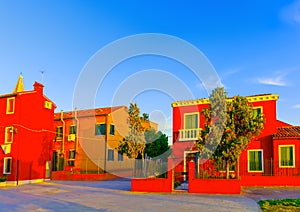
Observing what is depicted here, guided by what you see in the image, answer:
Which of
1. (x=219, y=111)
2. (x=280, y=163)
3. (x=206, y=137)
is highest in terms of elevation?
(x=219, y=111)

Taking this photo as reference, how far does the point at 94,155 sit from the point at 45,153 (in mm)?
6714

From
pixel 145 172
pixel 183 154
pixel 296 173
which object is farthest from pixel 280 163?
pixel 145 172

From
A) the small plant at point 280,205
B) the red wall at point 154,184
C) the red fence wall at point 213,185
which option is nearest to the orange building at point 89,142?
the red wall at point 154,184

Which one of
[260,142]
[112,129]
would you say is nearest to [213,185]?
[260,142]

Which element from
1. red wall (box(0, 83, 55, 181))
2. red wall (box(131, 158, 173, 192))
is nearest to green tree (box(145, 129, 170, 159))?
red wall (box(131, 158, 173, 192))

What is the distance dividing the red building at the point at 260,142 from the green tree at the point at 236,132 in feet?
5.73

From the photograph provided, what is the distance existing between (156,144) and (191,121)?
4987 mm

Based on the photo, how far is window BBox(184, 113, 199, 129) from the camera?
84.2 ft

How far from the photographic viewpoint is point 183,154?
83.7 ft

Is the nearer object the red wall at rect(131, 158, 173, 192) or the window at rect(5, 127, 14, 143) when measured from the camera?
the red wall at rect(131, 158, 173, 192)

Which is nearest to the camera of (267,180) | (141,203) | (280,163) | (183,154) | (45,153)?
(141,203)

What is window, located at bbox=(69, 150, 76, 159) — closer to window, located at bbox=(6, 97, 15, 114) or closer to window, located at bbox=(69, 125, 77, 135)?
window, located at bbox=(69, 125, 77, 135)

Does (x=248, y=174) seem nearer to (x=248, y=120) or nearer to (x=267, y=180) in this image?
(x=267, y=180)

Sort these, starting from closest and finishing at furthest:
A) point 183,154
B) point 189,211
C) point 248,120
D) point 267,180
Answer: point 189,211
point 248,120
point 267,180
point 183,154
